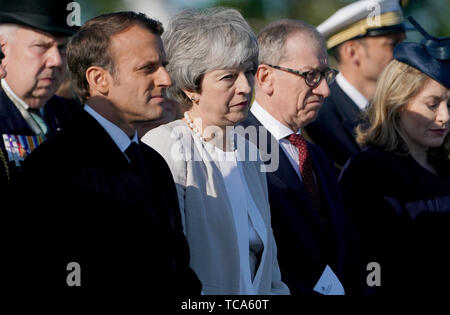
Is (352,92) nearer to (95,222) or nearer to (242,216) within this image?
(242,216)

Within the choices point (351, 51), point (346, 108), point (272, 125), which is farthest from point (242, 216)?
point (351, 51)

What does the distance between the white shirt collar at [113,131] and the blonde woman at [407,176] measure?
1862 mm

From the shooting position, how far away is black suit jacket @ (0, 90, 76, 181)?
15.3 feet

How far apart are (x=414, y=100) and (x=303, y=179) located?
1.00 metres

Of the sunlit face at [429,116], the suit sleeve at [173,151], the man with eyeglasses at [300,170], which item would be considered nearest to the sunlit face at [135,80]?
the suit sleeve at [173,151]

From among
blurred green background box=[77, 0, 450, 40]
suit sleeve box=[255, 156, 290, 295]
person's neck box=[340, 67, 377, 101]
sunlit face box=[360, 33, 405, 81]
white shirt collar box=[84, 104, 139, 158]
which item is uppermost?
blurred green background box=[77, 0, 450, 40]

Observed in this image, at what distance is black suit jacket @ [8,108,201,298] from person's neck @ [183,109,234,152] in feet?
1.52

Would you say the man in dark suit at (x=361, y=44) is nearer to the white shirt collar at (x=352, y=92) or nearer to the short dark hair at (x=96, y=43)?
the white shirt collar at (x=352, y=92)

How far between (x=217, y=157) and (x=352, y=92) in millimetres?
2611

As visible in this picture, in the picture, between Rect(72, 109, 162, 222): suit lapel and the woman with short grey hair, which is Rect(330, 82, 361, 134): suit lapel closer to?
the woman with short grey hair

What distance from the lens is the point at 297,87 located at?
15.8 ft

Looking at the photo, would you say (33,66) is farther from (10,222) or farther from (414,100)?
(414,100)

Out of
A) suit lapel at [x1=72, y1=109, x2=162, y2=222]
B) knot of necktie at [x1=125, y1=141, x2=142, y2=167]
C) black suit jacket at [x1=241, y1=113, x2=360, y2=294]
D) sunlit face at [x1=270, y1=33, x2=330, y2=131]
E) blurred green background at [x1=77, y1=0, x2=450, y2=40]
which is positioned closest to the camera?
suit lapel at [x1=72, y1=109, x2=162, y2=222]

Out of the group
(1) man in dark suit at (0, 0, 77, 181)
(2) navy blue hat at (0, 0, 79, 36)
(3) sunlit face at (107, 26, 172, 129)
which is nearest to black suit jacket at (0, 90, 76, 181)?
(1) man in dark suit at (0, 0, 77, 181)
